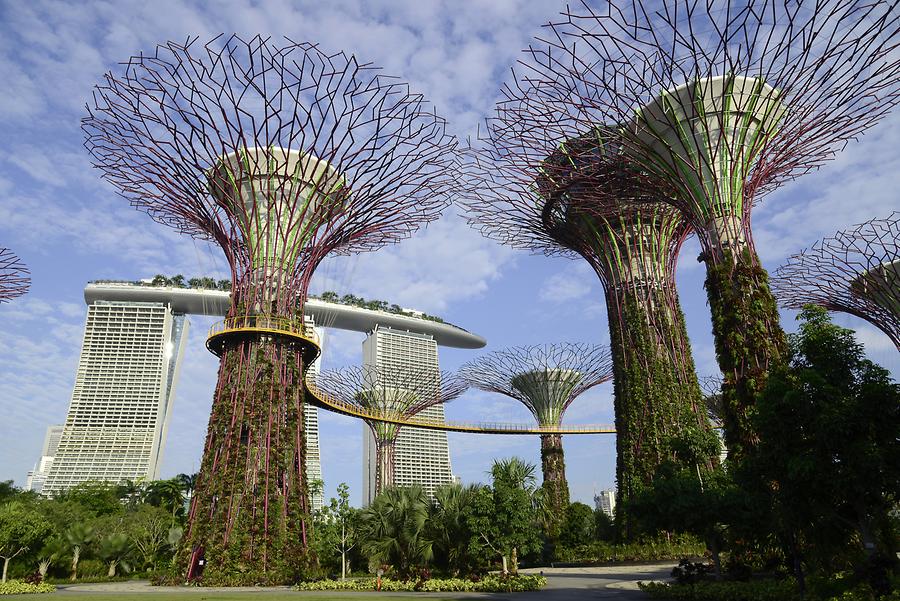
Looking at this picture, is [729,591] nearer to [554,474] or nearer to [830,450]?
[830,450]

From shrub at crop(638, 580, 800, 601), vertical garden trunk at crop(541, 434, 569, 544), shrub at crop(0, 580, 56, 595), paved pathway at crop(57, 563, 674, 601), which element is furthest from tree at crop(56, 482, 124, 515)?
shrub at crop(638, 580, 800, 601)

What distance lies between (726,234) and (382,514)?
541 inches

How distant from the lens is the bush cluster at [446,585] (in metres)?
17.2

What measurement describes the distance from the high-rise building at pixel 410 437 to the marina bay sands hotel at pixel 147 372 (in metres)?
0.17

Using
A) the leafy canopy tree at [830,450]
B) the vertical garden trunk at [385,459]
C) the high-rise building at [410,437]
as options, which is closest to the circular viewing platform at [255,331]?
the leafy canopy tree at [830,450]

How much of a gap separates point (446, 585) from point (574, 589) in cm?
357

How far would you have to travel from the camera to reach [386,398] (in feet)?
139

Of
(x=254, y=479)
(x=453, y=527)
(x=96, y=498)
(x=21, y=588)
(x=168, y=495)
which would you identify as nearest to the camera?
(x=453, y=527)

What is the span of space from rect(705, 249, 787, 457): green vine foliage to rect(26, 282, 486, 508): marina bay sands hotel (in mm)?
81634

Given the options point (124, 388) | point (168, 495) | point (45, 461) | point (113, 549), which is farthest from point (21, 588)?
point (45, 461)

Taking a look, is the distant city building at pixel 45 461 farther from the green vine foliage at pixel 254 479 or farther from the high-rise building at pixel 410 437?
the green vine foliage at pixel 254 479

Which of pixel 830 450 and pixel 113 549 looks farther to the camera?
pixel 113 549

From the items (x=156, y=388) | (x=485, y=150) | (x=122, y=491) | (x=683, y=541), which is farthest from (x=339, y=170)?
(x=156, y=388)

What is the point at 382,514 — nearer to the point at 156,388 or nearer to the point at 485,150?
the point at 485,150
